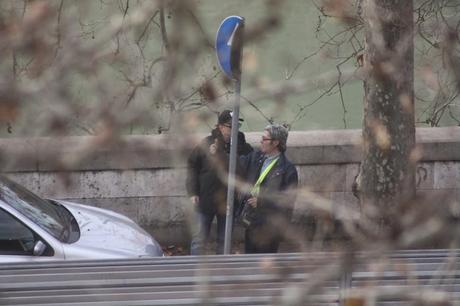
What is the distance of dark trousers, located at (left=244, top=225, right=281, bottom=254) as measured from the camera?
30.9 feet

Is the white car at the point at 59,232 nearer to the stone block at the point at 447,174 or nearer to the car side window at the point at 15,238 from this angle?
the car side window at the point at 15,238

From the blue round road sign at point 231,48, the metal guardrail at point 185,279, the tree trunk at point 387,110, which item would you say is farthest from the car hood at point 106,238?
the metal guardrail at point 185,279

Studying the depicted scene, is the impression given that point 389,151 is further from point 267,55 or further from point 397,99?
point 267,55

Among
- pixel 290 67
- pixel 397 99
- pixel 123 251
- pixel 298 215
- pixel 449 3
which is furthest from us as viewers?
pixel 290 67

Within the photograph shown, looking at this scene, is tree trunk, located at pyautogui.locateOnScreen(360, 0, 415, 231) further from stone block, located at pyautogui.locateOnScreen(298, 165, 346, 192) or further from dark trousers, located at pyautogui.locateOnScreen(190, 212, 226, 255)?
dark trousers, located at pyautogui.locateOnScreen(190, 212, 226, 255)

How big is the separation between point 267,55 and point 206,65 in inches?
76.9

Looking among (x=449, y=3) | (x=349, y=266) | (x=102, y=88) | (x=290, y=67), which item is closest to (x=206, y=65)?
(x=290, y=67)

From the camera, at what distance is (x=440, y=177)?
11266 mm

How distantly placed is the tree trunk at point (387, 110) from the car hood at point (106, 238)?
1921 millimetres

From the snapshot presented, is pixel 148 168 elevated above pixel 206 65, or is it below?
below

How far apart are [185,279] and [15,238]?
3.41 metres

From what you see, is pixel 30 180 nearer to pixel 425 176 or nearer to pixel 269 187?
pixel 269 187

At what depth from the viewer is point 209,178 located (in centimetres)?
1027

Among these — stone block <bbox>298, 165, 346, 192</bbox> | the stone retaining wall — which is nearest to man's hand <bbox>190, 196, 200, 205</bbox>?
the stone retaining wall
